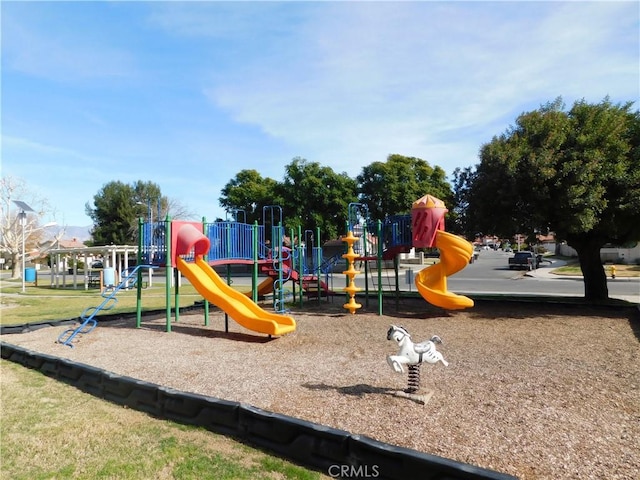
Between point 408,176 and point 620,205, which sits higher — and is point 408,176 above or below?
above

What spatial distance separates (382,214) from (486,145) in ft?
83.3

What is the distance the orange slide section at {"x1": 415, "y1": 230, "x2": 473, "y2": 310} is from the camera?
470 inches

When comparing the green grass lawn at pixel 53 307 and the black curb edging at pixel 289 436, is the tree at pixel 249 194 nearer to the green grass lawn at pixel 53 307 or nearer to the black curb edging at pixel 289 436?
the green grass lawn at pixel 53 307

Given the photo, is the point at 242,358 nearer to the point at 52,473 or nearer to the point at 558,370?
the point at 52,473

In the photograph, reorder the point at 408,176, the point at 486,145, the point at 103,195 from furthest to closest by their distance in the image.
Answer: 1. the point at 103,195
2. the point at 408,176
3. the point at 486,145

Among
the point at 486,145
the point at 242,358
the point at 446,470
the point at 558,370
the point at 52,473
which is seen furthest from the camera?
the point at 486,145

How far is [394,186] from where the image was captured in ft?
126

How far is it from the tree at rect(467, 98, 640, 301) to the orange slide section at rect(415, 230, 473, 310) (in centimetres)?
231

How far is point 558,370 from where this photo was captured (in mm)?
6984

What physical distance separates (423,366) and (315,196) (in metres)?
31.7

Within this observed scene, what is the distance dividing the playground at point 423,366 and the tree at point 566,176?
2320 mm

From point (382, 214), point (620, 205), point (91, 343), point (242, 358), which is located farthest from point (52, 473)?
point (382, 214)

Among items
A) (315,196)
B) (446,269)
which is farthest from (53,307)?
(315,196)

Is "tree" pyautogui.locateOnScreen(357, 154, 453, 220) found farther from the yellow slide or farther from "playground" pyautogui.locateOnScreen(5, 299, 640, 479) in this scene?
the yellow slide
